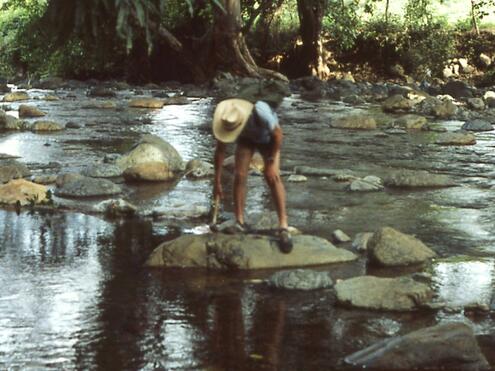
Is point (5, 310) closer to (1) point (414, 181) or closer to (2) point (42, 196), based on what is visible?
(2) point (42, 196)

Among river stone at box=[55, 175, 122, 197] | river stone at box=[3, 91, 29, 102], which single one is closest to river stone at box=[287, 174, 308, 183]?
river stone at box=[55, 175, 122, 197]

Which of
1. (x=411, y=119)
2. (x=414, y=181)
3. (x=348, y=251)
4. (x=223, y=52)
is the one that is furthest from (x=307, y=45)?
(x=348, y=251)

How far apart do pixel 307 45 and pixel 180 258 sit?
2591 centimetres

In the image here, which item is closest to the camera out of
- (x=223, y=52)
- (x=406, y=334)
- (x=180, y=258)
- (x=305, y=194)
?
(x=406, y=334)

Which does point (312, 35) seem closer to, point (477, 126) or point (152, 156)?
point (477, 126)

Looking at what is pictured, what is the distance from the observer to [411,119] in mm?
18609

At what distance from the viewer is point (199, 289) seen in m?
6.49

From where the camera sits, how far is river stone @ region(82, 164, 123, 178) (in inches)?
450

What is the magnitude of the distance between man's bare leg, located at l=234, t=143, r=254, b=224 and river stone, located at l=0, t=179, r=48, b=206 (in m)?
2.80

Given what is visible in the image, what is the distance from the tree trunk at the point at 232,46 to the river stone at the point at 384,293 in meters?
21.4

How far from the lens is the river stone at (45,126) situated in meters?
16.8

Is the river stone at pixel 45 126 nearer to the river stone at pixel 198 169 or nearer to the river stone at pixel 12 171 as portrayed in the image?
the river stone at pixel 12 171

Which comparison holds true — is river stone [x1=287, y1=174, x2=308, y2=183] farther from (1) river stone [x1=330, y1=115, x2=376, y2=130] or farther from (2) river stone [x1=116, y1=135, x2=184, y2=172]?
(1) river stone [x1=330, y1=115, x2=376, y2=130]

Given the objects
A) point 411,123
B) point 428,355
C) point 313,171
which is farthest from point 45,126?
point 428,355
